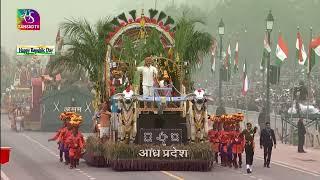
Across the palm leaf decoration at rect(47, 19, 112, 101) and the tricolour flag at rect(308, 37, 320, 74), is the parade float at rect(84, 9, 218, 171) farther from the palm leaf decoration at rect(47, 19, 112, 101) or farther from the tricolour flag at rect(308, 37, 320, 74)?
the tricolour flag at rect(308, 37, 320, 74)

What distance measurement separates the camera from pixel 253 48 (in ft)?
368

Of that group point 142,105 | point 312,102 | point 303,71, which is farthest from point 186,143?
point 303,71

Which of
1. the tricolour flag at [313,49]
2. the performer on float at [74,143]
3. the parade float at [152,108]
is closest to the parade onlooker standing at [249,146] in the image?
the parade float at [152,108]

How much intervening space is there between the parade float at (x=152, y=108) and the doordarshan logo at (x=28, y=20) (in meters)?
Result: 5.27

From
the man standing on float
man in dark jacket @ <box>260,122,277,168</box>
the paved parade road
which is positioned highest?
the man standing on float

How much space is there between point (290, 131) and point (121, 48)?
16904mm

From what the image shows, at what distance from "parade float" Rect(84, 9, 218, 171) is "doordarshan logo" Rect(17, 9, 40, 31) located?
5.27 m

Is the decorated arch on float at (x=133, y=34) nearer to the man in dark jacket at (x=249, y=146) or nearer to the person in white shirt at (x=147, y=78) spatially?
the person in white shirt at (x=147, y=78)

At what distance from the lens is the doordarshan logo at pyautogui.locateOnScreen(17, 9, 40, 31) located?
109 ft

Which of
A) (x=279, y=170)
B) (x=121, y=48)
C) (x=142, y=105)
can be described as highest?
(x=121, y=48)

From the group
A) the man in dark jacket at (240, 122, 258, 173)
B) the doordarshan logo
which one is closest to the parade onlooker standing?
the man in dark jacket at (240, 122, 258, 173)

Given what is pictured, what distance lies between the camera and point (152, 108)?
A: 2609 cm

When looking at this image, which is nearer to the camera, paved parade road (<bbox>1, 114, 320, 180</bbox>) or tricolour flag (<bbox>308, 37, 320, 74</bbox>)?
paved parade road (<bbox>1, 114, 320, 180</bbox>)

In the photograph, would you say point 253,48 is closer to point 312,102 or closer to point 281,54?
point 312,102
